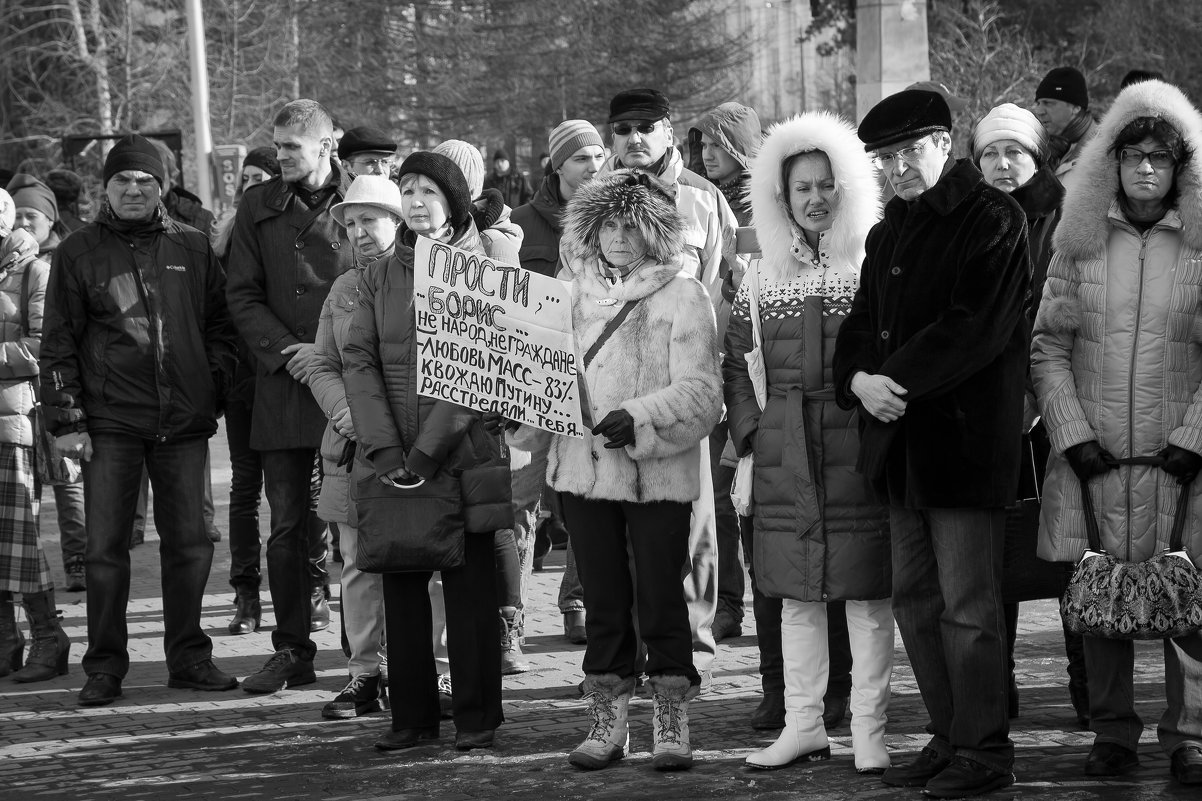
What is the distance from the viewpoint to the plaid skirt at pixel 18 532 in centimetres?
818

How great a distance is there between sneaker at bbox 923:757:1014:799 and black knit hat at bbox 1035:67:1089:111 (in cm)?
523

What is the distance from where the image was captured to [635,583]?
6.16 meters

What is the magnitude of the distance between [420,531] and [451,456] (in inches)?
12.6

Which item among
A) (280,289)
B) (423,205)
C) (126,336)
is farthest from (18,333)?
(423,205)

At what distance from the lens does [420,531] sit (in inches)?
246

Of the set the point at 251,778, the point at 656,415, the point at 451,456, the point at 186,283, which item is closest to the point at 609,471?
the point at 656,415

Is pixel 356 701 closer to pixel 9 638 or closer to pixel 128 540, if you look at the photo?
pixel 128 540

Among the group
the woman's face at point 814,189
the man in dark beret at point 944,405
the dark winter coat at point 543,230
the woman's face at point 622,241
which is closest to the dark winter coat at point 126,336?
the dark winter coat at point 543,230

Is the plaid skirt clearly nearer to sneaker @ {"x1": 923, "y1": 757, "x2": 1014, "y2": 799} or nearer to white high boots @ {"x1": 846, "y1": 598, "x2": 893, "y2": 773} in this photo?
white high boots @ {"x1": 846, "y1": 598, "x2": 893, "y2": 773}

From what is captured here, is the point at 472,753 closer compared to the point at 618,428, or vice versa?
the point at 618,428

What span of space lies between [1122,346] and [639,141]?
9.19 ft

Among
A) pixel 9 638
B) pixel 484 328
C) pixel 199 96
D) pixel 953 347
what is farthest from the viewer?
pixel 199 96

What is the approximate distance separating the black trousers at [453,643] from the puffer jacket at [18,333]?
9.45 feet

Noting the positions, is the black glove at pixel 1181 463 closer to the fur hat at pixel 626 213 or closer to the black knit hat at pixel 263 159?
the fur hat at pixel 626 213
